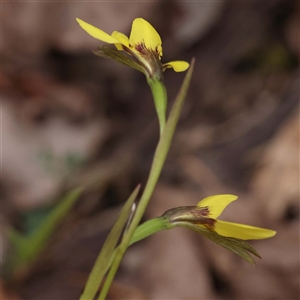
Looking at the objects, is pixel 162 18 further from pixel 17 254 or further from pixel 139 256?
pixel 17 254

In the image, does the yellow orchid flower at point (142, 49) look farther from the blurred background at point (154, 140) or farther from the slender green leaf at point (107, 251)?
the blurred background at point (154, 140)

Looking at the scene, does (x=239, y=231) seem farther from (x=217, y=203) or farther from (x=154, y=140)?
(x=154, y=140)

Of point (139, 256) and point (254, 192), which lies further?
point (254, 192)

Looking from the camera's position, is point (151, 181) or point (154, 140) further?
point (154, 140)

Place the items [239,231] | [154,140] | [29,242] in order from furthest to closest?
[154,140] < [29,242] < [239,231]

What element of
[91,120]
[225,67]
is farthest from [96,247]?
[225,67]

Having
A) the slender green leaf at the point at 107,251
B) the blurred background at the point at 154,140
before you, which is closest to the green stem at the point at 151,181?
the slender green leaf at the point at 107,251

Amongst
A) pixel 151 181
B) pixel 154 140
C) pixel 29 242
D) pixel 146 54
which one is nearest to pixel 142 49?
pixel 146 54
